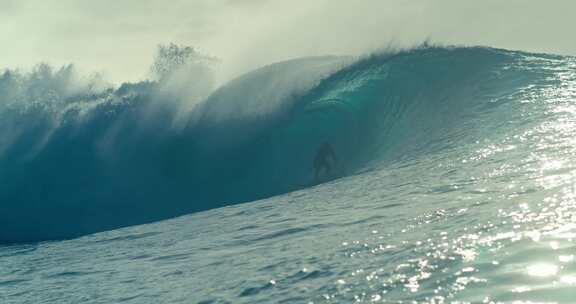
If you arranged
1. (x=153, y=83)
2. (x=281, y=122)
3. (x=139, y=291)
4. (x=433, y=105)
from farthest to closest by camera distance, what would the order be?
(x=153, y=83), (x=281, y=122), (x=433, y=105), (x=139, y=291)

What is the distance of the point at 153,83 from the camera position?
2539cm

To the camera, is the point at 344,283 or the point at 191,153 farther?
the point at 191,153

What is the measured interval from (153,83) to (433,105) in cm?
1143

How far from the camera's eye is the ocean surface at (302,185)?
6645mm

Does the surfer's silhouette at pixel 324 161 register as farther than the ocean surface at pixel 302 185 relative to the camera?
Yes

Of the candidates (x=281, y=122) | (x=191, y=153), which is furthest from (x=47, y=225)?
(x=281, y=122)

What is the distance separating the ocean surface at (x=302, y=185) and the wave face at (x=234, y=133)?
0.22ft

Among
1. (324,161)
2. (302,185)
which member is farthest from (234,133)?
(302,185)

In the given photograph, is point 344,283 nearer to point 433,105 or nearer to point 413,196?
point 413,196

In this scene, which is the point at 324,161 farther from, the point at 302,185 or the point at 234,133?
the point at 234,133

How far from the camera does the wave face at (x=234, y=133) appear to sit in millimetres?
17438

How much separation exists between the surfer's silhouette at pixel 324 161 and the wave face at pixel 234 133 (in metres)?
0.21

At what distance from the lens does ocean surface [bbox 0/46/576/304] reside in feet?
21.8

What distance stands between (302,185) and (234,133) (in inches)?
201
